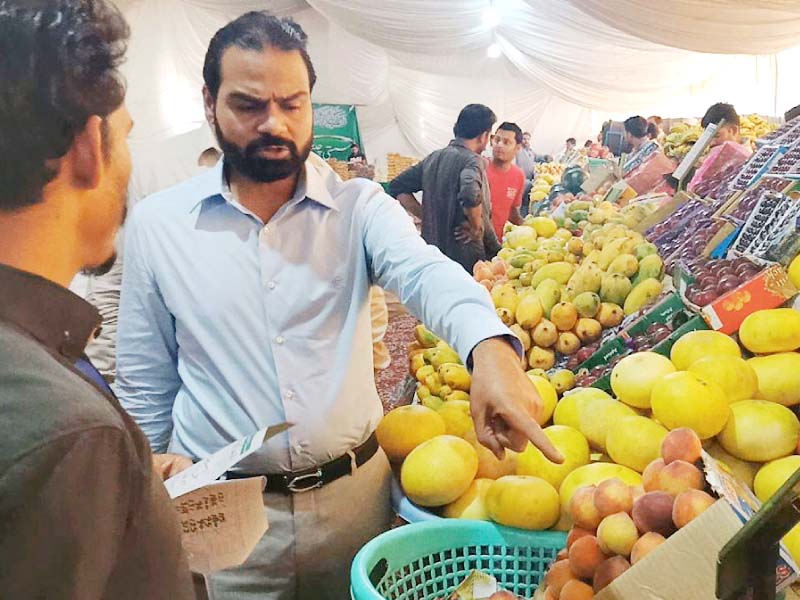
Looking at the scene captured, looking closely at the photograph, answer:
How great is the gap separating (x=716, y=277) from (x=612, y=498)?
990mm

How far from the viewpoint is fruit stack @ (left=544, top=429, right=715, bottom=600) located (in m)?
0.87

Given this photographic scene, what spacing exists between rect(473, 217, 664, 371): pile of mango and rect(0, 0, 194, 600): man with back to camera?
4.99 feet

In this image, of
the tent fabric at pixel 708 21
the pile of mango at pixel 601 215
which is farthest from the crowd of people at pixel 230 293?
the tent fabric at pixel 708 21

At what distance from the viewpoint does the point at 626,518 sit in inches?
36.9

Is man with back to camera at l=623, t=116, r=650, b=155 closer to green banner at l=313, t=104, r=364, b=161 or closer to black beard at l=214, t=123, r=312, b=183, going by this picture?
green banner at l=313, t=104, r=364, b=161

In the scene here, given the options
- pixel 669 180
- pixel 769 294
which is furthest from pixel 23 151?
pixel 669 180

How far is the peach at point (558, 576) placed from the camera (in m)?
0.97

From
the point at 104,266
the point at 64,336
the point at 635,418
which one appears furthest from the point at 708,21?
the point at 64,336

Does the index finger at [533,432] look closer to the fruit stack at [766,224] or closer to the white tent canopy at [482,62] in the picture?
the white tent canopy at [482,62]

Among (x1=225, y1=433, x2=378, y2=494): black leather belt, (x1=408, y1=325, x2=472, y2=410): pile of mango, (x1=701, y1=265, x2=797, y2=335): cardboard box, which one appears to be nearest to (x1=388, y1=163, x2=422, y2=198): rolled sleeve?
(x1=408, y1=325, x2=472, y2=410): pile of mango

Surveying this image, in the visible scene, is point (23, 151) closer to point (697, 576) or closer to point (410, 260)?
point (410, 260)

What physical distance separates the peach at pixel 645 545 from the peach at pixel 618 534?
0.10ft

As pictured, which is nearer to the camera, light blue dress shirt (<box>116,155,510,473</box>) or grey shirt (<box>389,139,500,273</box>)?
light blue dress shirt (<box>116,155,510,473</box>)

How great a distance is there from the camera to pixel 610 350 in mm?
1868
